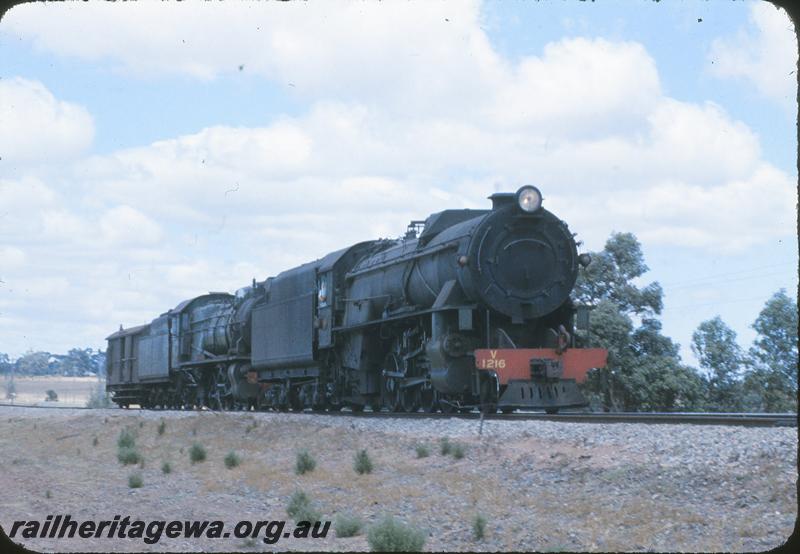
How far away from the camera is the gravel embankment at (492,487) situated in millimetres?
10508

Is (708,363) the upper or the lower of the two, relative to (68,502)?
upper

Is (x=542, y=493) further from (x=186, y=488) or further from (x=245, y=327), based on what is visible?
(x=245, y=327)

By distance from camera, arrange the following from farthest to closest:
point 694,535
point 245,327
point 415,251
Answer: point 245,327 < point 415,251 < point 694,535

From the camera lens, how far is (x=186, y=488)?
16.0m

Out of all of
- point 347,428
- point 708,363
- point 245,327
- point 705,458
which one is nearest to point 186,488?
point 347,428

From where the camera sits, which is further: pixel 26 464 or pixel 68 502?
pixel 26 464

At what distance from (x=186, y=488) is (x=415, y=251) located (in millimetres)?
8809

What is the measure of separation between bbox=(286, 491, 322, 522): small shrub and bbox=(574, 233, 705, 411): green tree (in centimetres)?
2569

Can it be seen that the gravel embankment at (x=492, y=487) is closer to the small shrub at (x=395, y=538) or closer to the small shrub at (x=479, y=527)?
the small shrub at (x=479, y=527)

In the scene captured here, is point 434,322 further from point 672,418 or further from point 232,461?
point 672,418

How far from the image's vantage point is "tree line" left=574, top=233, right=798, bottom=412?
38875mm

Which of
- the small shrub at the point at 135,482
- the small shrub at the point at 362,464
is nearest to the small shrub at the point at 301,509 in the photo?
the small shrub at the point at 362,464

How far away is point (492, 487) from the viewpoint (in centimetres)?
1332

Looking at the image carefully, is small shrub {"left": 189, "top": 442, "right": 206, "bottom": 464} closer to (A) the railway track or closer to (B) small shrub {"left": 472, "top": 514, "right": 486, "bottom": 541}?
(A) the railway track
